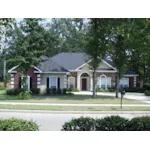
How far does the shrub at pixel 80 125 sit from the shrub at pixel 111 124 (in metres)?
0.15

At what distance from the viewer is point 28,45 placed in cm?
1430

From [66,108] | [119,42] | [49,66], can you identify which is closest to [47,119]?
[66,108]

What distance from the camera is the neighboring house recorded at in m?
15.7

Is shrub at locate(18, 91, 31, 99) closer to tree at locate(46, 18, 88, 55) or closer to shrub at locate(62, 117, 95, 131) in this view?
tree at locate(46, 18, 88, 55)

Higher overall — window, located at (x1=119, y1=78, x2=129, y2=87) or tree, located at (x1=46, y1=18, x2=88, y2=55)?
tree, located at (x1=46, y1=18, x2=88, y2=55)

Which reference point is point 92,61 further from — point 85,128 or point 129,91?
point 85,128

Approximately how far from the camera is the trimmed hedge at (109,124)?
290 inches

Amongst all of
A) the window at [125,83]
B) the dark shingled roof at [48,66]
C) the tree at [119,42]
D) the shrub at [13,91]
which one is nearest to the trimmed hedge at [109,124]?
the tree at [119,42]

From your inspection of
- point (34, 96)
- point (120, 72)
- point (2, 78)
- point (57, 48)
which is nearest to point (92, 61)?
point (120, 72)

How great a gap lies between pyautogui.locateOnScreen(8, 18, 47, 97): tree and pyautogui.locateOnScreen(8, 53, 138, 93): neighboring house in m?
0.52

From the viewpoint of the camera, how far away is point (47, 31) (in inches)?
542

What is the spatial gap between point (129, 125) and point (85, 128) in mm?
1038

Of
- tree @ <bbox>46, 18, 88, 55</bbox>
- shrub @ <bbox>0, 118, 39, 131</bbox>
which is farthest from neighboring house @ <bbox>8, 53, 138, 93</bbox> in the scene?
shrub @ <bbox>0, 118, 39, 131</bbox>

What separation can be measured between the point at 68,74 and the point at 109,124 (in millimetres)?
13381
